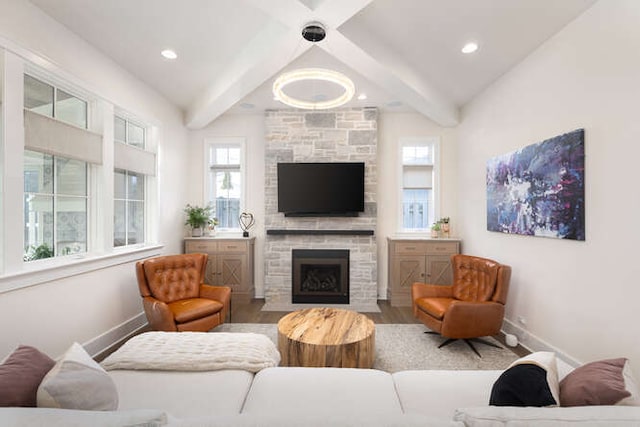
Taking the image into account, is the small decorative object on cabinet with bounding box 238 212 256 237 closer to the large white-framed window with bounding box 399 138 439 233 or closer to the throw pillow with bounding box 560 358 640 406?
the large white-framed window with bounding box 399 138 439 233

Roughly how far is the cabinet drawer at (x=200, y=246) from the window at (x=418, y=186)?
3.12m

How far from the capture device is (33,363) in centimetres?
115

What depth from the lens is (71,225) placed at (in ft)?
9.10

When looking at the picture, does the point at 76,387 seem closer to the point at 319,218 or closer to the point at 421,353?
the point at 421,353

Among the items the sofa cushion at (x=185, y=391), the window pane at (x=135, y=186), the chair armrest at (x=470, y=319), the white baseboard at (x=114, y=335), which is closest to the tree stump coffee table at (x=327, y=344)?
the sofa cushion at (x=185, y=391)

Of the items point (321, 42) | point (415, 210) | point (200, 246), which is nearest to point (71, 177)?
point (200, 246)

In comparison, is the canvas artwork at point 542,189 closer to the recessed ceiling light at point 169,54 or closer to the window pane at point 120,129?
the recessed ceiling light at point 169,54

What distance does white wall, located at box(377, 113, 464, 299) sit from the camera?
472cm

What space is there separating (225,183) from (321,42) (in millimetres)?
2807

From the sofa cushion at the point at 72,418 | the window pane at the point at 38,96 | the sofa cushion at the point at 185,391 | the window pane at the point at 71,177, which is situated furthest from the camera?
the window pane at the point at 71,177

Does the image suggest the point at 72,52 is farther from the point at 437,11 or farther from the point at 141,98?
the point at 437,11

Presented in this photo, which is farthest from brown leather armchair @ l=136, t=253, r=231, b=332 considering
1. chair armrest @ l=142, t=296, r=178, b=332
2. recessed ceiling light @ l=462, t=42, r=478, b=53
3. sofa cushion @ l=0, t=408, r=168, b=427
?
recessed ceiling light @ l=462, t=42, r=478, b=53

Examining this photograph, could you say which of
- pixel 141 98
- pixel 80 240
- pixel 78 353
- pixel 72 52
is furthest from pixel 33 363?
pixel 141 98

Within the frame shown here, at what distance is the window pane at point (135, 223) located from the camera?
3596mm
